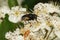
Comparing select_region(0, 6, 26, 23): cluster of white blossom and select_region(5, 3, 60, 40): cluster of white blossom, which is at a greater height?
select_region(0, 6, 26, 23): cluster of white blossom

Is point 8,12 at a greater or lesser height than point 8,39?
greater

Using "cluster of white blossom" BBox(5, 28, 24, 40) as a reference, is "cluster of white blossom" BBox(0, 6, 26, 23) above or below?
above

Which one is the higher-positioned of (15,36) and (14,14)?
(14,14)

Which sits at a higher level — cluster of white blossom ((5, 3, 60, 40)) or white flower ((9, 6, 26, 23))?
white flower ((9, 6, 26, 23))

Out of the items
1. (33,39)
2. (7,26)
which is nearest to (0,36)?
(7,26)

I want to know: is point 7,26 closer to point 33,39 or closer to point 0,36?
point 0,36

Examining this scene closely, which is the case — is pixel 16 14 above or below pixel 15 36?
above

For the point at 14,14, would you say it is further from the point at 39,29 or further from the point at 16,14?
the point at 39,29

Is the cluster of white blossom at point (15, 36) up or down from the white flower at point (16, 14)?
down

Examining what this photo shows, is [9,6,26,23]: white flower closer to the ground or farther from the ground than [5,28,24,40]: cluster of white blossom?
farther from the ground

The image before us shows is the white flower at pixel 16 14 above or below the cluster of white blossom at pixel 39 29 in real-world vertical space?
above

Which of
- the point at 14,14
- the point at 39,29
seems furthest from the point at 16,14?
the point at 39,29
